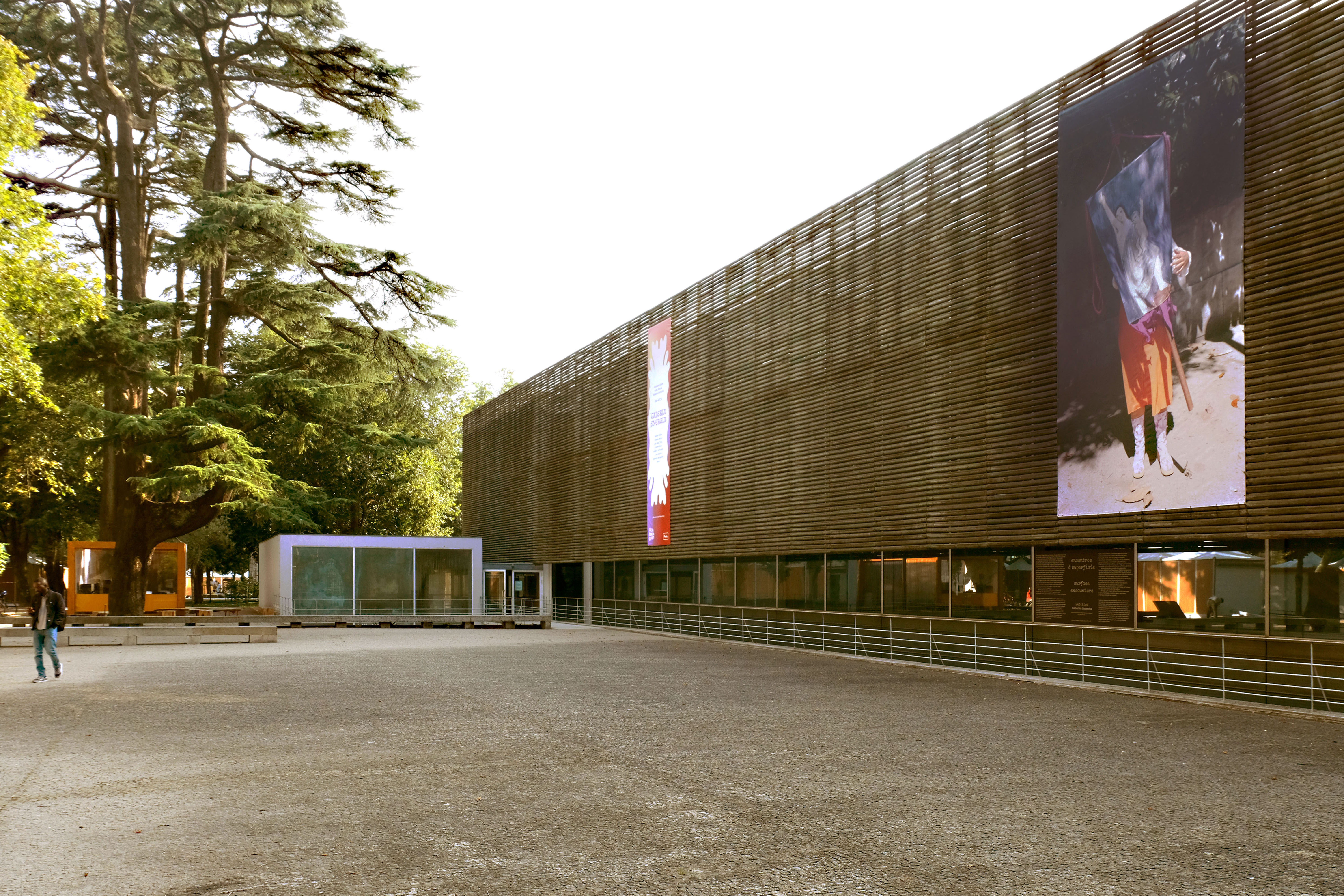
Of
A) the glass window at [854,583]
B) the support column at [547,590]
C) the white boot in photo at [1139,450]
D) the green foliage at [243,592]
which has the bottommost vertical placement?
the green foliage at [243,592]

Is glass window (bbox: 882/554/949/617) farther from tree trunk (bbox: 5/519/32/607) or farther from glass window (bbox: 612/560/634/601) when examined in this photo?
tree trunk (bbox: 5/519/32/607)

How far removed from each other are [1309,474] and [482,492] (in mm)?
39556

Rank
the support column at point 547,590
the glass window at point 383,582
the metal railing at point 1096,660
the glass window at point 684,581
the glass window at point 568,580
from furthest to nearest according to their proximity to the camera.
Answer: the support column at point 547,590 < the glass window at point 568,580 < the glass window at point 383,582 < the glass window at point 684,581 < the metal railing at point 1096,660

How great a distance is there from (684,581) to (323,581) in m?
13.6

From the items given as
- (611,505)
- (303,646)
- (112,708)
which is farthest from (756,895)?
(611,505)

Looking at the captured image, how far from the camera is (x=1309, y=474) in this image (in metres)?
13.2

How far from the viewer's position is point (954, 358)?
1950 centimetres

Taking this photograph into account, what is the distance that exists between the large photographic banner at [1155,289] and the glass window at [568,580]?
23804 millimetres

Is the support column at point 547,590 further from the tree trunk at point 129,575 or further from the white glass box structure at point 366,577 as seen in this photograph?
the tree trunk at point 129,575

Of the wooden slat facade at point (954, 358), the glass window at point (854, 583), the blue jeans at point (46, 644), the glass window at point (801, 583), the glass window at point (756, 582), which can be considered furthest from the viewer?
the glass window at point (756, 582)

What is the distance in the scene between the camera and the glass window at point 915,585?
19703mm

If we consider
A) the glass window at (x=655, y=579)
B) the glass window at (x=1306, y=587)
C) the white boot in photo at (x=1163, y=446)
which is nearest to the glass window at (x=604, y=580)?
the glass window at (x=655, y=579)

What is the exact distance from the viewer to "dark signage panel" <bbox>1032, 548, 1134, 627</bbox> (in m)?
15.9

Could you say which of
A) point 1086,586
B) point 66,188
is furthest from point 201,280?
point 1086,586
